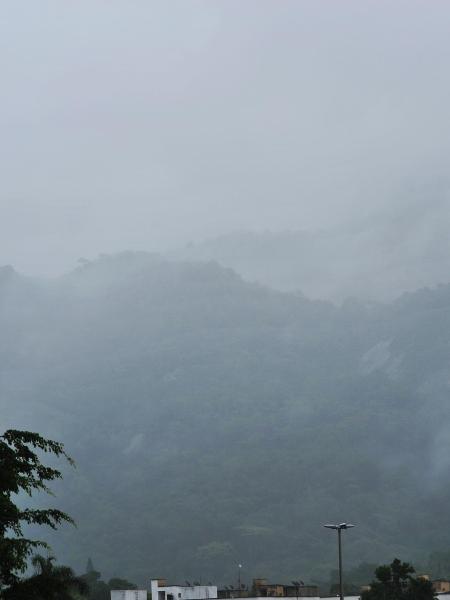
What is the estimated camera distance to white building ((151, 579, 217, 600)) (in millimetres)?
189000

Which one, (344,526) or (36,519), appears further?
(344,526)

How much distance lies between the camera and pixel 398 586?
16625 cm

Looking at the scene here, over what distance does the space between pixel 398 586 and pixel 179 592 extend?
4118cm

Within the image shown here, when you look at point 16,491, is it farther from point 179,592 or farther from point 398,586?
point 179,592

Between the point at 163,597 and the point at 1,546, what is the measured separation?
165059 mm

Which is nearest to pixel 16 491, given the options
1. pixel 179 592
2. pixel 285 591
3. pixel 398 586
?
pixel 398 586

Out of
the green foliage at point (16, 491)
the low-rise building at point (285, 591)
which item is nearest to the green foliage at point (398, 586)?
the low-rise building at point (285, 591)

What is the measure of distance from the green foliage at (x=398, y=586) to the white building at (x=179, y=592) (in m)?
34.7

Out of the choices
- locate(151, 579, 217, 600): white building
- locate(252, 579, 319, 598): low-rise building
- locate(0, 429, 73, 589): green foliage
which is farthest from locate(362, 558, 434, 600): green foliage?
locate(0, 429, 73, 589): green foliage

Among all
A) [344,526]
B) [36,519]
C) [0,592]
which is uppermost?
[344,526]

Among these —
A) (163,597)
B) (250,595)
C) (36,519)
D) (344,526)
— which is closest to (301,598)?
(250,595)

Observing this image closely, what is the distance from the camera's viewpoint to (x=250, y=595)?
614 ft

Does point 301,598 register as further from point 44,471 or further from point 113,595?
point 44,471

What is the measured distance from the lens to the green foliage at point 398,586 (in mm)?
162625
